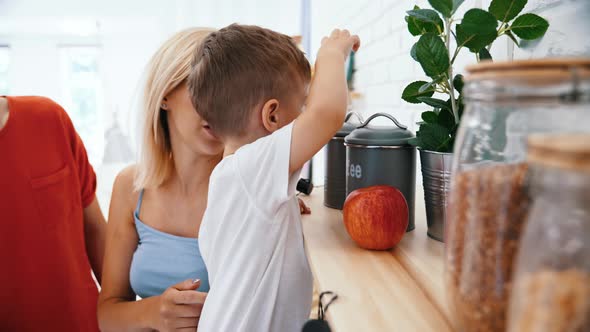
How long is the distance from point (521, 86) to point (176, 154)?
1002mm

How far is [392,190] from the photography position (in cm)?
72

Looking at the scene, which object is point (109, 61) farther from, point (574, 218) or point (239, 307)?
point (574, 218)

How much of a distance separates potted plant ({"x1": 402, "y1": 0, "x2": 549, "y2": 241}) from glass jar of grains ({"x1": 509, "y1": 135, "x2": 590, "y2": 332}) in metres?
0.38

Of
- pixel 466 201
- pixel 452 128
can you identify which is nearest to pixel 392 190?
pixel 452 128

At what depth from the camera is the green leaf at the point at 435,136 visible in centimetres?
65

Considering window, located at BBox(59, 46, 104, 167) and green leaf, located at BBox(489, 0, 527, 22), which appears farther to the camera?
window, located at BBox(59, 46, 104, 167)

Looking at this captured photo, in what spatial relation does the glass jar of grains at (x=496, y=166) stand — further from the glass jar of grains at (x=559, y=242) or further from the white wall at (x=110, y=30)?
the white wall at (x=110, y=30)

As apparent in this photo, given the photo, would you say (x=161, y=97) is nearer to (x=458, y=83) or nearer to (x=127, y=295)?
(x=127, y=295)

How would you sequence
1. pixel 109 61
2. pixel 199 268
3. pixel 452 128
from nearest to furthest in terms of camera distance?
pixel 452 128 < pixel 199 268 < pixel 109 61

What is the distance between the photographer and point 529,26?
595 mm

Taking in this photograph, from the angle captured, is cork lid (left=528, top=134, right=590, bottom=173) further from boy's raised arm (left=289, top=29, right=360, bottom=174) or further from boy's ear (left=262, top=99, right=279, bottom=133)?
boy's ear (left=262, top=99, right=279, bottom=133)

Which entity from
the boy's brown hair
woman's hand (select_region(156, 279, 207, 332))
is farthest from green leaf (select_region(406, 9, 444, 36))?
woman's hand (select_region(156, 279, 207, 332))

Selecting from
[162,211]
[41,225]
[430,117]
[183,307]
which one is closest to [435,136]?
[430,117]

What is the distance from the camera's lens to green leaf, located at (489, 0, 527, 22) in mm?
573
